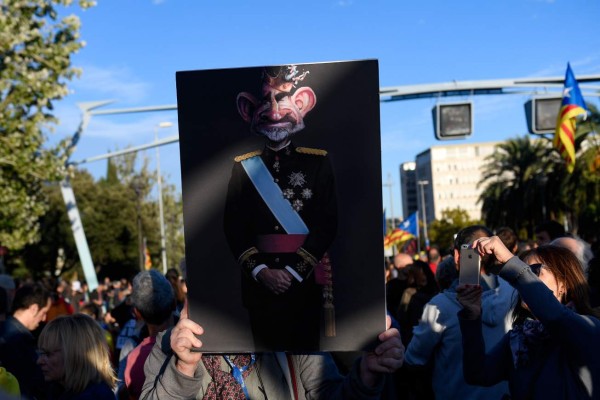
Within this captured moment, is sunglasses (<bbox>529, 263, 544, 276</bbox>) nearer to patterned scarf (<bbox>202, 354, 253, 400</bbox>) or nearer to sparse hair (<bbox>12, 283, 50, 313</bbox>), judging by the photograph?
patterned scarf (<bbox>202, 354, 253, 400</bbox>)

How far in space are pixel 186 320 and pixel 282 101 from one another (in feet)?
A: 2.65

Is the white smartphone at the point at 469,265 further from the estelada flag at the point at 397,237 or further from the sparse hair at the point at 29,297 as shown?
Answer: the estelada flag at the point at 397,237

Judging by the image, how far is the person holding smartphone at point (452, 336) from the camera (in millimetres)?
4578

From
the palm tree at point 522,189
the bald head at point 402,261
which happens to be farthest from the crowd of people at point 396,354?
the palm tree at point 522,189

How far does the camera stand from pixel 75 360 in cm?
381

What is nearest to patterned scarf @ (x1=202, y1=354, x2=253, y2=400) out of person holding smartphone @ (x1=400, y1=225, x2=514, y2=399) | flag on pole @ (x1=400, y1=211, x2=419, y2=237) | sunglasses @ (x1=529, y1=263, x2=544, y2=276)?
sunglasses @ (x1=529, y1=263, x2=544, y2=276)

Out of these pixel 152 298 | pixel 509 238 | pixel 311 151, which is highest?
pixel 311 151

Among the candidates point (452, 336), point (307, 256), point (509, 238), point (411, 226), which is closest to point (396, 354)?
point (307, 256)

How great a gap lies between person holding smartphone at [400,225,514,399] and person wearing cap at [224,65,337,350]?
2194 mm

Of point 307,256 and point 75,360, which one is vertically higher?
point 307,256

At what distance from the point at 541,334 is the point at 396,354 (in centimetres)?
97

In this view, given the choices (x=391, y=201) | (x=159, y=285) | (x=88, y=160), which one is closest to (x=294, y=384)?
(x=159, y=285)

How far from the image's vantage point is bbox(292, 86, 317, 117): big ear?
100 inches

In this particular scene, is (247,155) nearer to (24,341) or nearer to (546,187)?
(24,341)
